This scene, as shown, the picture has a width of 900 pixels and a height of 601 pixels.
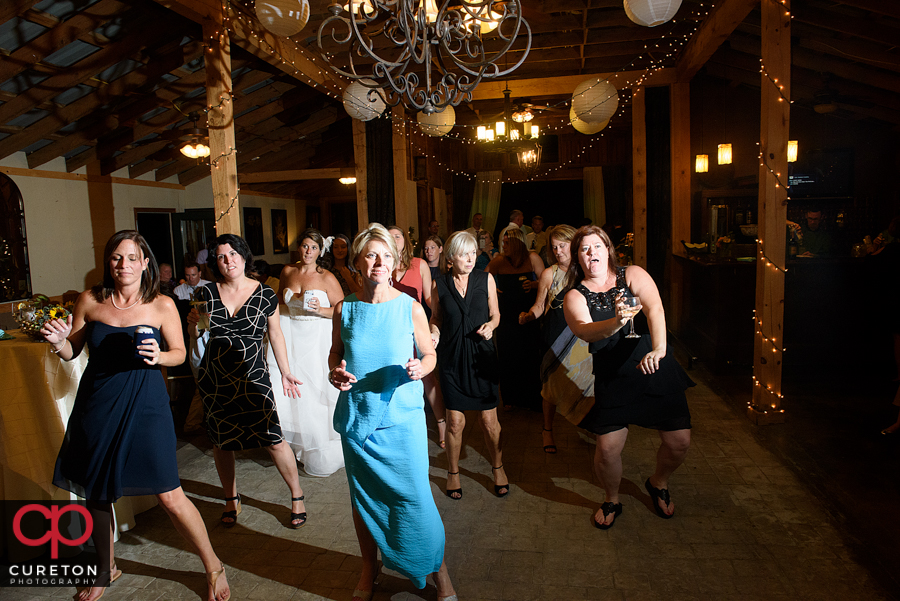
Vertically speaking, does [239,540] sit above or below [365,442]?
below

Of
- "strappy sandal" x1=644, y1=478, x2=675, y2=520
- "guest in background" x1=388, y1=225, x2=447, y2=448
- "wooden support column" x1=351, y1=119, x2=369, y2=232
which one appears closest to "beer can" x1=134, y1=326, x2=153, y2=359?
"guest in background" x1=388, y1=225, x2=447, y2=448

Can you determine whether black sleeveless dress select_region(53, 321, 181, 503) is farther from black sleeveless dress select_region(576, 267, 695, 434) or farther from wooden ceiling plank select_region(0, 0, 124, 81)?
wooden ceiling plank select_region(0, 0, 124, 81)

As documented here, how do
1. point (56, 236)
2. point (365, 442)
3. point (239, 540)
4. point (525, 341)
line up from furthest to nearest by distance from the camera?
point (56, 236) < point (525, 341) < point (239, 540) < point (365, 442)

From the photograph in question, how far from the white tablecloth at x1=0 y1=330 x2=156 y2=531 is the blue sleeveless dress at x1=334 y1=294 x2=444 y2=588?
1626mm

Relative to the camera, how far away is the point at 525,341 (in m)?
4.58

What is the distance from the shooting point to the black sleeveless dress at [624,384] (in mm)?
2818

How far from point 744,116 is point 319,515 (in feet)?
31.7

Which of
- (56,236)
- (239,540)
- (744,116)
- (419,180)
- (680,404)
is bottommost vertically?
(239,540)

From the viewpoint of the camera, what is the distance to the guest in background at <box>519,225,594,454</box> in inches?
142

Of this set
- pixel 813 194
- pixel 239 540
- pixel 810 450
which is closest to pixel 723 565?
pixel 810 450

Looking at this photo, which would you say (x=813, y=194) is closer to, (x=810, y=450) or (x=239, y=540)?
(x=810, y=450)

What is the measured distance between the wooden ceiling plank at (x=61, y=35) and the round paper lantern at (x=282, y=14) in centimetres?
266

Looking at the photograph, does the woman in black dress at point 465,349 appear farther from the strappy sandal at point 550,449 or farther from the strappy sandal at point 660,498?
the strappy sandal at point 660,498

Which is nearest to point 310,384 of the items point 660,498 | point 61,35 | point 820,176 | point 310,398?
point 310,398
